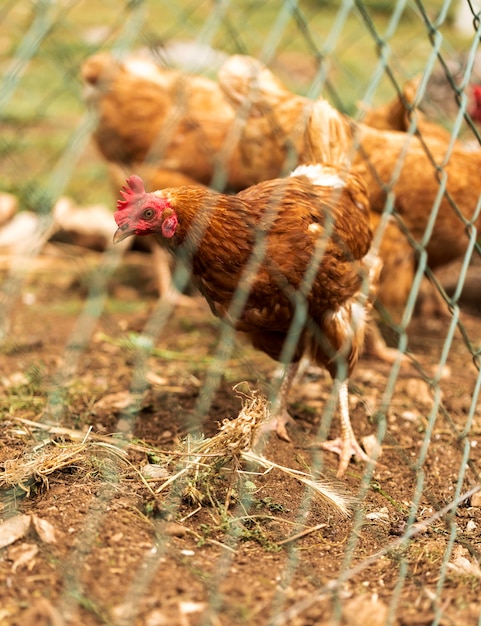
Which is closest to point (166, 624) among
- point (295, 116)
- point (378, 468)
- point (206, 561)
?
point (206, 561)

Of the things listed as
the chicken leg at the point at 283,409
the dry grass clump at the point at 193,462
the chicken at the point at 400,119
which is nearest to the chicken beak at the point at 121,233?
the dry grass clump at the point at 193,462

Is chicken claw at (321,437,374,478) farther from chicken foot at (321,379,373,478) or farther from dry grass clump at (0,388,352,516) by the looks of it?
dry grass clump at (0,388,352,516)

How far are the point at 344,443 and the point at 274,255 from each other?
2.48 feet

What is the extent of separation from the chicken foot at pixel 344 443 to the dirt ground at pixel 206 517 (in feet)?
0.14

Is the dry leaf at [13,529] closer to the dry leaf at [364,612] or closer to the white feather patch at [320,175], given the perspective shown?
the dry leaf at [364,612]

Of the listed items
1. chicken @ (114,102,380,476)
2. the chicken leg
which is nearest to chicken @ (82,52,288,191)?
the chicken leg

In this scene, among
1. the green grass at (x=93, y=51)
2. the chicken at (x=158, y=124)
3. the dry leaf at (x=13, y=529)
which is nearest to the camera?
the dry leaf at (x=13, y=529)

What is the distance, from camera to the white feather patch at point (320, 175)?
2.73 m

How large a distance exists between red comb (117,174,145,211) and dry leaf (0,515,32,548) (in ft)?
3.09

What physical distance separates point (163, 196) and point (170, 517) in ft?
3.15

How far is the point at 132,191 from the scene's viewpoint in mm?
2238

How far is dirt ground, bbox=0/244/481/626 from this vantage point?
1546 millimetres

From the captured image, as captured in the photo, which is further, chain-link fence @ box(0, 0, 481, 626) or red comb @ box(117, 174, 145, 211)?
red comb @ box(117, 174, 145, 211)

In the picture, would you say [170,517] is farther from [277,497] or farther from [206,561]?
[277,497]
